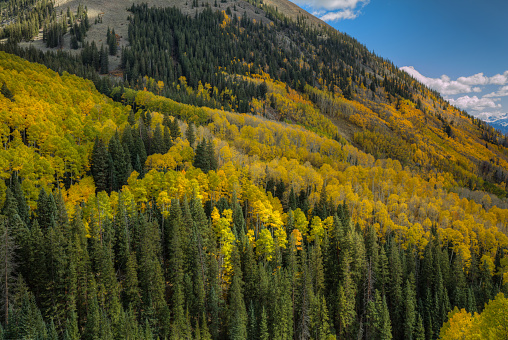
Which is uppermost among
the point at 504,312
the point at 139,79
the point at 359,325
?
the point at 139,79

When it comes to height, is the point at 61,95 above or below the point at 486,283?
above

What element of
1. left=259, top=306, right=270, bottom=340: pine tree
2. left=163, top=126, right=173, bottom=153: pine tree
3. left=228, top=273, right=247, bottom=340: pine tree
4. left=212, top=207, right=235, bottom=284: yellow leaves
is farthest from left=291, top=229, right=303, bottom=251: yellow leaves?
left=163, top=126, right=173, bottom=153: pine tree

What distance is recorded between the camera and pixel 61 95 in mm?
96250

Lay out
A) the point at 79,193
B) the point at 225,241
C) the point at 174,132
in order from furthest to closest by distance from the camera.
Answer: the point at 174,132 < the point at 79,193 < the point at 225,241

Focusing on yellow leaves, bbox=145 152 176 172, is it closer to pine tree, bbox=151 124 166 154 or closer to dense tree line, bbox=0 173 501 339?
pine tree, bbox=151 124 166 154

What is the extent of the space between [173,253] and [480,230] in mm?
101805

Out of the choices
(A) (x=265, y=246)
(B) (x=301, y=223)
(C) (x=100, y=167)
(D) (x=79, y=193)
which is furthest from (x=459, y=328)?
(C) (x=100, y=167)

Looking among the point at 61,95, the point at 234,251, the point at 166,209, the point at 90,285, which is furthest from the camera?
the point at 61,95

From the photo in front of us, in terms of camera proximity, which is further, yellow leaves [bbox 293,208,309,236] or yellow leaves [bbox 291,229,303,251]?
yellow leaves [bbox 293,208,309,236]

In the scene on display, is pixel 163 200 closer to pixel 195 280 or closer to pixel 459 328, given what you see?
pixel 195 280

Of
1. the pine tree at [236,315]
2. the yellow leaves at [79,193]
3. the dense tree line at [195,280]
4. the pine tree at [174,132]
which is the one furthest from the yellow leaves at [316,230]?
the pine tree at [174,132]

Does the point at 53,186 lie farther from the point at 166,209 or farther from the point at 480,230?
the point at 480,230

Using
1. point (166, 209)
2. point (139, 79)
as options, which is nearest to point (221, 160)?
point (166, 209)

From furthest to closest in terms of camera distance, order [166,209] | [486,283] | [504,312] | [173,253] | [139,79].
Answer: [139,79]
[486,283]
[166,209]
[173,253]
[504,312]
